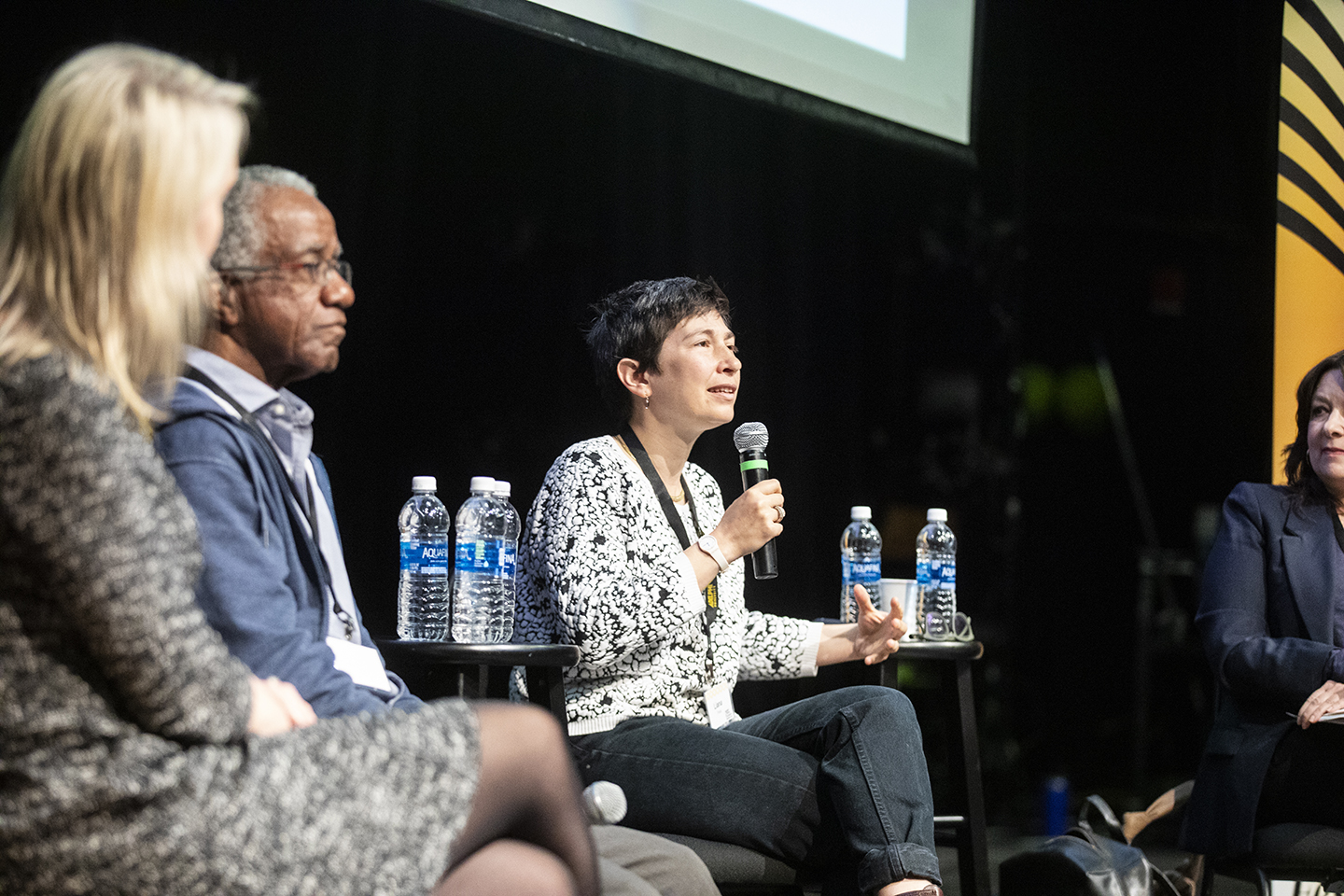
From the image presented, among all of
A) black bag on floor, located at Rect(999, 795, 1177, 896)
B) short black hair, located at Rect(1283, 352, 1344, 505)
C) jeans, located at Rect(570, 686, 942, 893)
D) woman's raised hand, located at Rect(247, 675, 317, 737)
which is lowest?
black bag on floor, located at Rect(999, 795, 1177, 896)

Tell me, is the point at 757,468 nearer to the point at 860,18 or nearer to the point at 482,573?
the point at 482,573

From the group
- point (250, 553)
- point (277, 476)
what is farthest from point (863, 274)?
point (250, 553)

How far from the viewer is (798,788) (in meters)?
1.81

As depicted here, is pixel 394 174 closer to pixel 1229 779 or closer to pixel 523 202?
pixel 523 202

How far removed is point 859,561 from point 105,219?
2.12 metres

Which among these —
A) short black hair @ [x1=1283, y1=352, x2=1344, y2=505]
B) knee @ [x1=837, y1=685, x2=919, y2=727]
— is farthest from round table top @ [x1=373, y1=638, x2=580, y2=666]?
short black hair @ [x1=1283, y1=352, x2=1344, y2=505]

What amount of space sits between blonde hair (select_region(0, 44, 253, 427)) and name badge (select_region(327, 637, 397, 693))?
20.5 inches

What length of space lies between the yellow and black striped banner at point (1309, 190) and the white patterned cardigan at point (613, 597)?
7.37ft

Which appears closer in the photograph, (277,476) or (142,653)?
(142,653)

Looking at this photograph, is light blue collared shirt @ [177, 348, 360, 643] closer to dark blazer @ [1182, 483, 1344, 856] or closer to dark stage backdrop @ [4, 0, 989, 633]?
dark stage backdrop @ [4, 0, 989, 633]

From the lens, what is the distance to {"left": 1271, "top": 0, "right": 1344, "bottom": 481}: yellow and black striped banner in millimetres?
3445

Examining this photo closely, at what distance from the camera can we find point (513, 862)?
1.12 m

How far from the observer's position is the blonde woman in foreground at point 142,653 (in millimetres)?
902

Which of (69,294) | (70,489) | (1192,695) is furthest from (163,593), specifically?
(1192,695)
